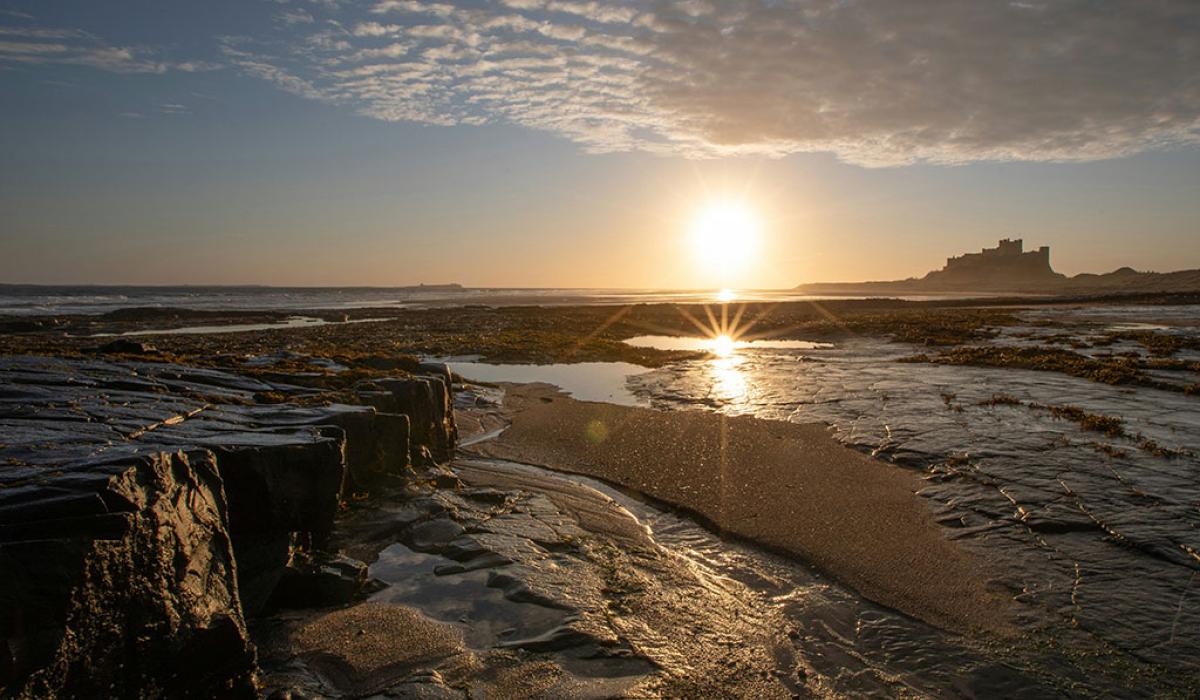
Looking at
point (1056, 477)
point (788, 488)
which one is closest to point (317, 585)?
point (788, 488)

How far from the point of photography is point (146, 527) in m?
3.77

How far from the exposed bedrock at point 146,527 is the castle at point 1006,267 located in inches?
7943

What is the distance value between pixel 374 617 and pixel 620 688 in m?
2.25

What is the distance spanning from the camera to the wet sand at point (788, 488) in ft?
20.1

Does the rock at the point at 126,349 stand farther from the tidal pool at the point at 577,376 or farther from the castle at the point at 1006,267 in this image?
the castle at the point at 1006,267

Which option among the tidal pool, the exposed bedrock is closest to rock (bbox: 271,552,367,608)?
the exposed bedrock

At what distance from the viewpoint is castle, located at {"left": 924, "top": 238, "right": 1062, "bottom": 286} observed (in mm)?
175250

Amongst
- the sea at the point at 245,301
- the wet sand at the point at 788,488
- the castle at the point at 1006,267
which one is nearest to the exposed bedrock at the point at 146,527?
the wet sand at the point at 788,488

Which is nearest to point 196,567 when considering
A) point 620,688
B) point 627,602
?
point 620,688

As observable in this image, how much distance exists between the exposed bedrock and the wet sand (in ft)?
15.2

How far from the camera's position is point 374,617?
5289mm

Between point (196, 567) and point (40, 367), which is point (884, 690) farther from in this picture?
point (40, 367)

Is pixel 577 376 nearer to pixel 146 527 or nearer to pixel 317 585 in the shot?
pixel 317 585

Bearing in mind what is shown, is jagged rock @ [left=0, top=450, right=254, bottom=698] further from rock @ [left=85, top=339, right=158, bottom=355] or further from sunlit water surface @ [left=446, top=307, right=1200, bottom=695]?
rock @ [left=85, top=339, right=158, bottom=355]
